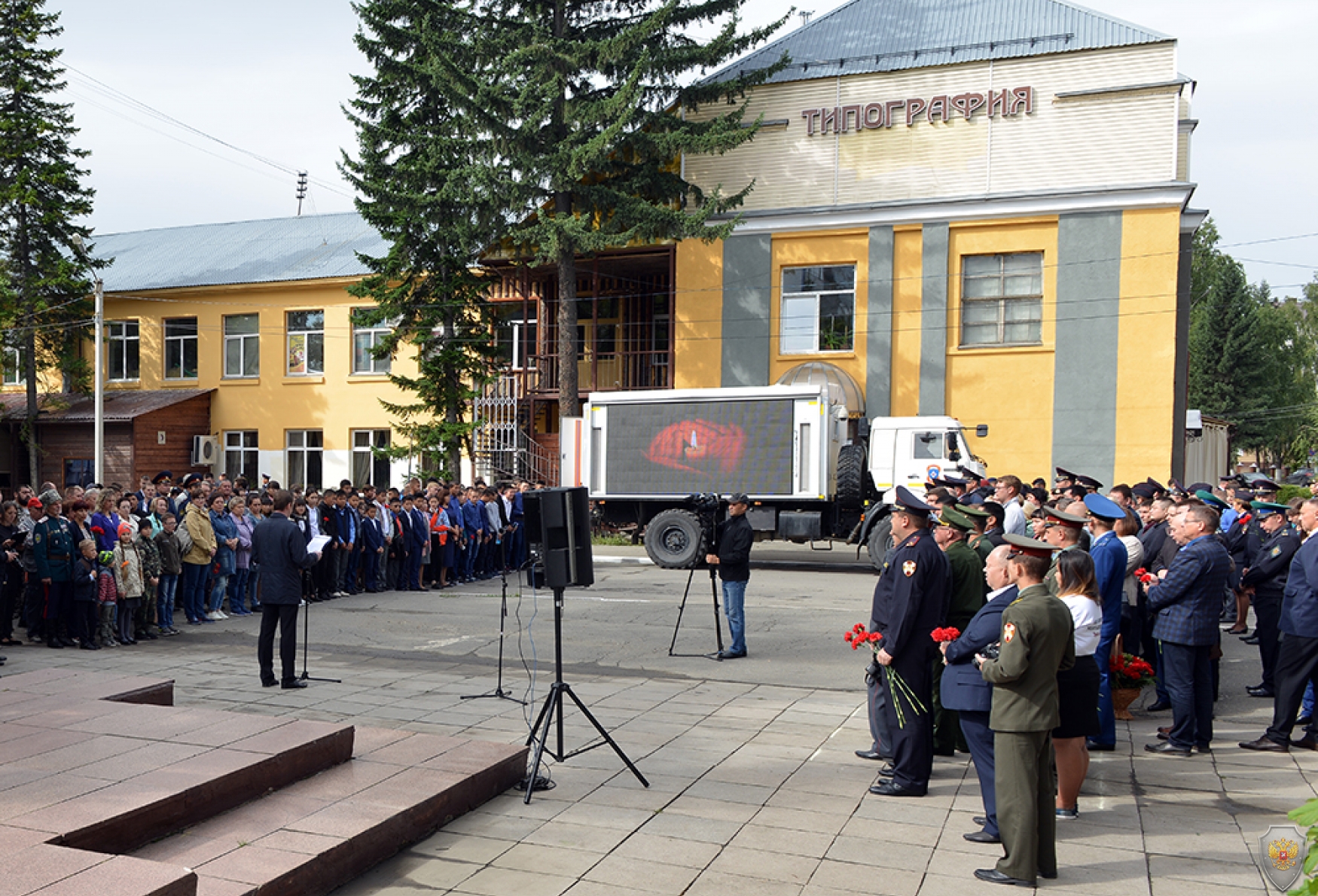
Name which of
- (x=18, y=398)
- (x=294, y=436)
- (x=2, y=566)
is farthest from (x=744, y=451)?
(x=18, y=398)

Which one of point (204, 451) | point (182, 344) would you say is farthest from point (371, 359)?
point (182, 344)

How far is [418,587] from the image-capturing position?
738 inches

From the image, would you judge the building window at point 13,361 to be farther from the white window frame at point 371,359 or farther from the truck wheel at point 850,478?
the truck wheel at point 850,478

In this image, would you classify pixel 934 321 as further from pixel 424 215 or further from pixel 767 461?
pixel 424 215

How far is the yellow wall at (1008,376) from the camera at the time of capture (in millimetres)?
25828

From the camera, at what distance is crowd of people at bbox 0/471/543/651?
1228cm

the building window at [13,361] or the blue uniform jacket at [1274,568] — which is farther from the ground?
the building window at [13,361]

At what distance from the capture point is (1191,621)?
8.26 meters

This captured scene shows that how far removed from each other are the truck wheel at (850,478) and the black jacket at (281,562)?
13.8 metres

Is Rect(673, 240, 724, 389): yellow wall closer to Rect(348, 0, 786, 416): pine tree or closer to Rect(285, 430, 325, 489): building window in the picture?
Rect(348, 0, 786, 416): pine tree

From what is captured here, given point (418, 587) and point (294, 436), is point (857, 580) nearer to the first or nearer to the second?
point (418, 587)

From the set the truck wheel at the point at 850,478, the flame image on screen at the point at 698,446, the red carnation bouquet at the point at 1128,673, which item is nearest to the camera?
the red carnation bouquet at the point at 1128,673

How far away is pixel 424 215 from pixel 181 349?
14845 millimetres

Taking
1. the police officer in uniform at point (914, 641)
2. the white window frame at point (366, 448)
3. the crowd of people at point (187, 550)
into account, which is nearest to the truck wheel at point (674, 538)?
the crowd of people at point (187, 550)
